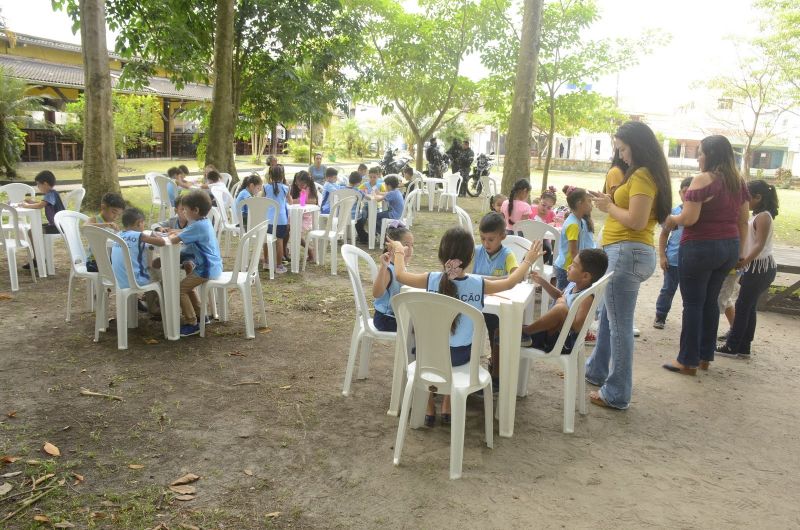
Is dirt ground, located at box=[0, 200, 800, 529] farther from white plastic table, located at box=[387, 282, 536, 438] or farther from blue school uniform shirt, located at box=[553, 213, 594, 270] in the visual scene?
blue school uniform shirt, located at box=[553, 213, 594, 270]

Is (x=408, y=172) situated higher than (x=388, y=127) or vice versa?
(x=388, y=127)

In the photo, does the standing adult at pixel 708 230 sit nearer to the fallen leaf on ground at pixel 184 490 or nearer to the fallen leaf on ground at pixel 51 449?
the fallen leaf on ground at pixel 184 490

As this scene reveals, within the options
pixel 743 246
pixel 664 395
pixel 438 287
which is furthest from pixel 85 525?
pixel 743 246

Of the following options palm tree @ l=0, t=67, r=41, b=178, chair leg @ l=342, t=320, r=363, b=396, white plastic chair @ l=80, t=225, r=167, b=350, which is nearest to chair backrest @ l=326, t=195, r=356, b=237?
white plastic chair @ l=80, t=225, r=167, b=350

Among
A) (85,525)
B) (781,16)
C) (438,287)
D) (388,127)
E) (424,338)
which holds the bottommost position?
(85,525)

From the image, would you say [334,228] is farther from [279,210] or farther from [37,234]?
[37,234]

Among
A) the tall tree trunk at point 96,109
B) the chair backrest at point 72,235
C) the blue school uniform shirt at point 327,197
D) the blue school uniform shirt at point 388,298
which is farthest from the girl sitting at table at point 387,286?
the tall tree trunk at point 96,109

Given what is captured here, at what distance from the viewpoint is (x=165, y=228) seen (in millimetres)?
5230

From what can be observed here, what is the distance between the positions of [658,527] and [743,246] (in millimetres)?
2870

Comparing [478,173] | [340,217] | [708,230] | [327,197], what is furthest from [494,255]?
[478,173]

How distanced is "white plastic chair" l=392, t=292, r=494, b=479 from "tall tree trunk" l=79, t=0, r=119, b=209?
986 cm

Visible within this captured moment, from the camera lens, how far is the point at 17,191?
8000 millimetres

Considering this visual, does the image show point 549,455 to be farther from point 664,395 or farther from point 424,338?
point 664,395

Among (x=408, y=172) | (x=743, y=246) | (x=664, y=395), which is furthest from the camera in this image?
(x=408, y=172)
